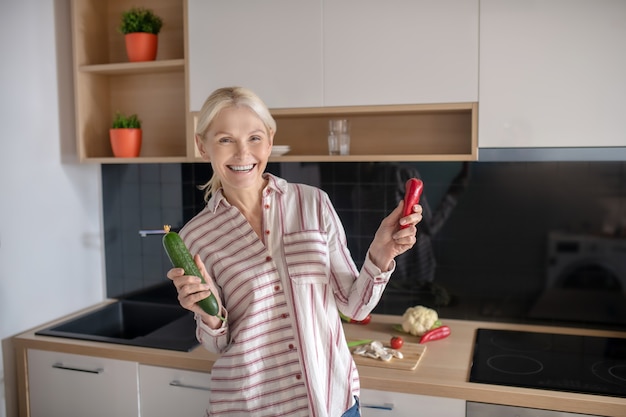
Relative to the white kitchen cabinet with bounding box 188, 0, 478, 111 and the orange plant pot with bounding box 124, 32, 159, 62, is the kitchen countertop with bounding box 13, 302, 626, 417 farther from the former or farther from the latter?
the orange plant pot with bounding box 124, 32, 159, 62

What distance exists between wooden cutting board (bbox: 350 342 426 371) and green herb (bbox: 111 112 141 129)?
1.27m

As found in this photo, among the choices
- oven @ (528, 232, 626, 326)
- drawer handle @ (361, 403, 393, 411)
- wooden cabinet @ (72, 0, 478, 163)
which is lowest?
drawer handle @ (361, 403, 393, 411)

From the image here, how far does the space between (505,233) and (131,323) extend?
5.42ft

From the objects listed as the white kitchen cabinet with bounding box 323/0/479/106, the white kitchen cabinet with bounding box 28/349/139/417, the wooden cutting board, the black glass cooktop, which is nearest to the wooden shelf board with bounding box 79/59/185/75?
the white kitchen cabinet with bounding box 323/0/479/106

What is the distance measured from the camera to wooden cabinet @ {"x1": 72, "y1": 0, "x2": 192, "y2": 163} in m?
2.43

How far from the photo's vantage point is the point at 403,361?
1.86 m

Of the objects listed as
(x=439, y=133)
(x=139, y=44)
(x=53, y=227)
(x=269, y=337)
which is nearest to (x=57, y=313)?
(x=53, y=227)

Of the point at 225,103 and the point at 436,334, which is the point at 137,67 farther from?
the point at 436,334

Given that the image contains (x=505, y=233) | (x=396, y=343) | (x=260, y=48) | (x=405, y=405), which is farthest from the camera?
(x=505, y=233)

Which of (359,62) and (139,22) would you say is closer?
(359,62)

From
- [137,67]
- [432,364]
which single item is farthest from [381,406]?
[137,67]

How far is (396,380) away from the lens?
175 cm

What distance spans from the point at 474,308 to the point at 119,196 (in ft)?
5.33

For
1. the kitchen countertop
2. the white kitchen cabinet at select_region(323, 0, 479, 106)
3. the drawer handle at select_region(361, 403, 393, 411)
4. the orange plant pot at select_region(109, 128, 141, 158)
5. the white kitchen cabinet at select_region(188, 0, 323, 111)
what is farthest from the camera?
the orange plant pot at select_region(109, 128, 141, 158)
